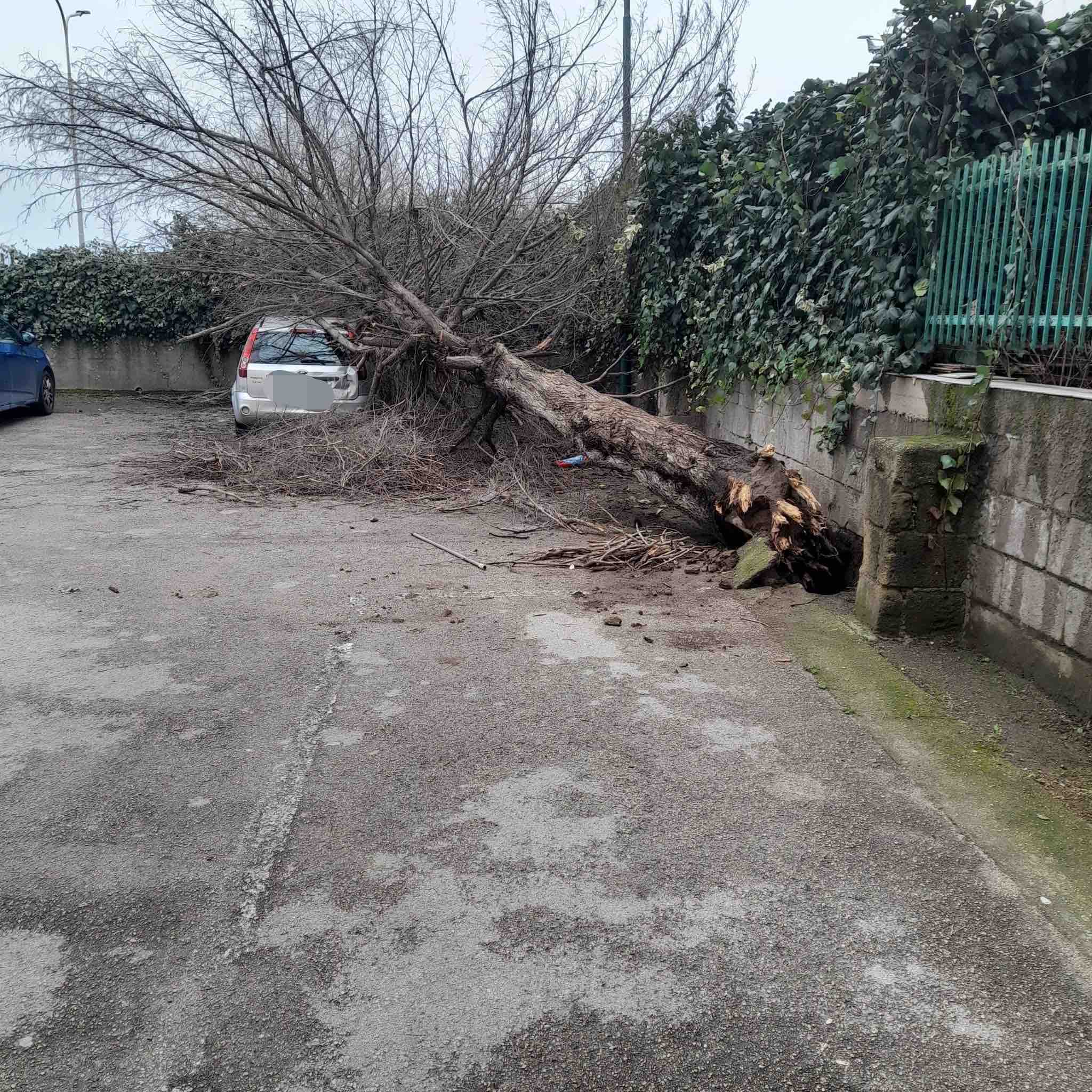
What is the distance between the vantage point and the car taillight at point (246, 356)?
1166 cm

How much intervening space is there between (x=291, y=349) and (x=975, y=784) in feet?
33.3

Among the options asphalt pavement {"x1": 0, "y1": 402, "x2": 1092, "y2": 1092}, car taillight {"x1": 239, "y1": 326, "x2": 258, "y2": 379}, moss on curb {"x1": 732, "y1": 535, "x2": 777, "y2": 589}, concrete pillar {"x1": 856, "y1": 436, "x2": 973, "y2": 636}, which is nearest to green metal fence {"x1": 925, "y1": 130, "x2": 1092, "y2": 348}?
concrete pillar {"x1": 856, "y1": 436, "x2": 973, "y2": 636}

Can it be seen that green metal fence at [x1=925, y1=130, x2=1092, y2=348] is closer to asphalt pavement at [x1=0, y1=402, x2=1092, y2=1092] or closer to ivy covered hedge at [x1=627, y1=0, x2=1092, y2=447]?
ivy covered hedge at [x1=627, y1=0, x2=1092, y2=447]

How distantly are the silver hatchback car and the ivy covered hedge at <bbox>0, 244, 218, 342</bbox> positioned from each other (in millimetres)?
7277

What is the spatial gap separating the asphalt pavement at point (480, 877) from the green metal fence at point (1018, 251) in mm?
2033

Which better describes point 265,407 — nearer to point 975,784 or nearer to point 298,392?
point 298,392

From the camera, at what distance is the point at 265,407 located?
1146 cm

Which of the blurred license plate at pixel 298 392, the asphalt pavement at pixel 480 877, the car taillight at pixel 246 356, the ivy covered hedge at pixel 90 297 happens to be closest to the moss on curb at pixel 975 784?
the asphalt pavement at pixel 480 877

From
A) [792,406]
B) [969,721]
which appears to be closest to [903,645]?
[969,721]

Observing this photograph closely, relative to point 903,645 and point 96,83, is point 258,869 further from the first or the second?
point 96,83

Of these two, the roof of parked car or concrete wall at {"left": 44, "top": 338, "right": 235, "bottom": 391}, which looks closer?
the roof of parked car

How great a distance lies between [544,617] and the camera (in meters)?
5.66

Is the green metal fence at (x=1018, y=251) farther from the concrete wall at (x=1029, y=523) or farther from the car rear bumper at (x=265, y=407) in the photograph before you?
the car rear bumper at (x=265, y=407)

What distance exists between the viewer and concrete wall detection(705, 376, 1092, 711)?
13.4 feet
